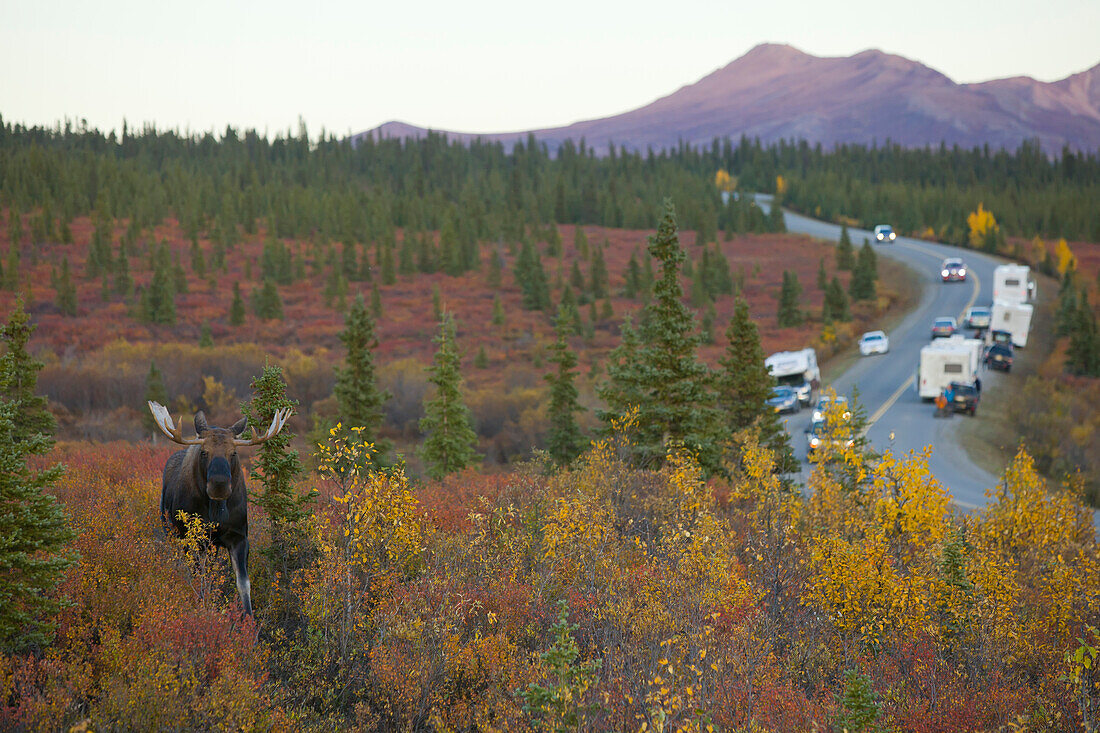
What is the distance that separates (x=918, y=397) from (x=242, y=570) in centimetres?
4520

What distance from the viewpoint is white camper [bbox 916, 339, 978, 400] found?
41531 millimetres

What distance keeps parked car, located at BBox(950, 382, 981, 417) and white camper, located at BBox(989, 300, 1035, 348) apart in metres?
19.9

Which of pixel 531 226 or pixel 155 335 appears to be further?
pixel 531 226

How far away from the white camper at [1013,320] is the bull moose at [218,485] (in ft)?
202

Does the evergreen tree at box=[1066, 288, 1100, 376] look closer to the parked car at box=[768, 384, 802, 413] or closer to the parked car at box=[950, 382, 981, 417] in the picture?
the parked car at box=[950, 382, 981, 417]

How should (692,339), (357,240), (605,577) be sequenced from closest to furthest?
(605,577)
(692,339)
(357,240)

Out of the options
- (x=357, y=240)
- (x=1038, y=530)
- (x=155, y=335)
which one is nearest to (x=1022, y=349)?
(x=1038, y=530)

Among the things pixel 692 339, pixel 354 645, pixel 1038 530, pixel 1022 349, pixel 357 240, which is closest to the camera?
pixel 354 645

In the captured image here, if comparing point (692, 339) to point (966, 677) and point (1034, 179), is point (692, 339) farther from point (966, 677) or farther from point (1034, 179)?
point (1034, 179)

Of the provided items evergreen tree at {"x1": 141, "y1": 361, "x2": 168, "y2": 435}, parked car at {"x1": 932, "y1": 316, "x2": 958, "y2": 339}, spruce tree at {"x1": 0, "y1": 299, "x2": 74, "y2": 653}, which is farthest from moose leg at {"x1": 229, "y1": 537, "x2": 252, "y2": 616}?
parked car at {"x1": 932, "y1": 316, "x2": 958, "y2": 339}

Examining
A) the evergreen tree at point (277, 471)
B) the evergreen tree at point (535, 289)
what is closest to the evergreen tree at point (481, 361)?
the evergreen tree at point (535, 289)

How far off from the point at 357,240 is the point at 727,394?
93524 millimetres

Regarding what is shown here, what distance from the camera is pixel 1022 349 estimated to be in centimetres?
6022

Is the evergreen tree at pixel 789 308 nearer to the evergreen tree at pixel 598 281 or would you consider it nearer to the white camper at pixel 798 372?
the evergreen tree at pixel 598 281
